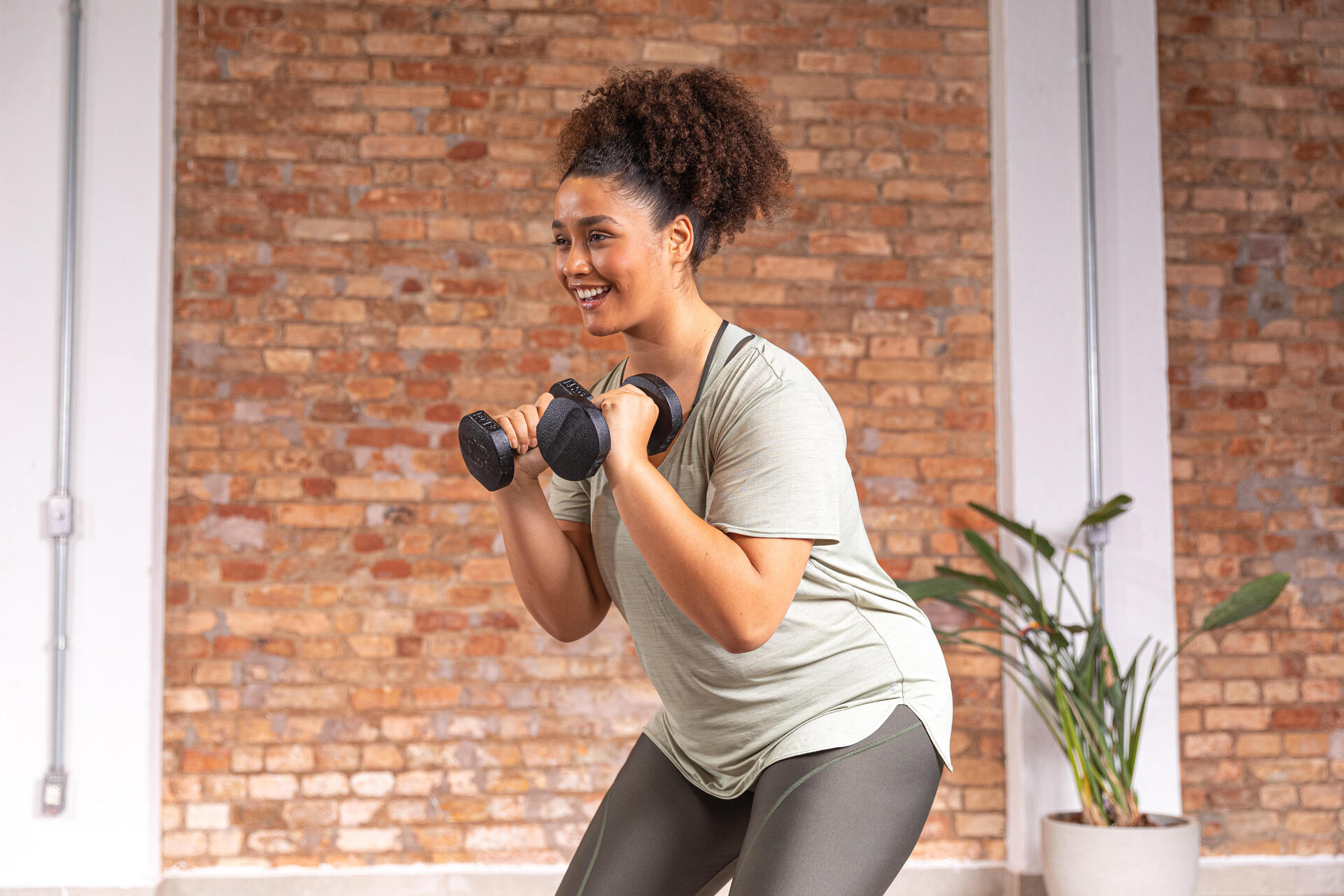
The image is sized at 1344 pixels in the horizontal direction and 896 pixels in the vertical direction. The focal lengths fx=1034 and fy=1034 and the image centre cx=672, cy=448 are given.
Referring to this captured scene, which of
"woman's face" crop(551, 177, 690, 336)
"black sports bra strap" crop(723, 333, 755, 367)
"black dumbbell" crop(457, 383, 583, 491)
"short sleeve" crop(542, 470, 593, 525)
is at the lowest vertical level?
"short sleeve" crop(542, 470, 593, 525)

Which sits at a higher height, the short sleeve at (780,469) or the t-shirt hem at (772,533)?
the short sleeve at (780,469)

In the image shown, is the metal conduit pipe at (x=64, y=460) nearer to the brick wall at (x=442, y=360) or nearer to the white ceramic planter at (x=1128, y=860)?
the brick wall at (x=442, y=360)

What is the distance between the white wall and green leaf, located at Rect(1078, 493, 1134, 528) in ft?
8.60

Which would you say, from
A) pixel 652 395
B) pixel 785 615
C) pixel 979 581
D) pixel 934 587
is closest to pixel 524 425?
pixel 652 395

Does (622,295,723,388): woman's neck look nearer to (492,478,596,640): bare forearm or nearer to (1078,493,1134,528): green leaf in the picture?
(492,478,596,640): bare forearm

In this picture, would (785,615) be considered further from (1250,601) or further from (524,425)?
(1250,601)

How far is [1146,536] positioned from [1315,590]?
597mm

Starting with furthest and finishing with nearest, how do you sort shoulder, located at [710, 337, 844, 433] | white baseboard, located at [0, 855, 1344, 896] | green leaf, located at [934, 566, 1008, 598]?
white baseboard, located at [0, 855, 1344, 896] < green leaf, located at [934, 566, 1008, 598] < shoulder, located at [710, 337, 844, 433]

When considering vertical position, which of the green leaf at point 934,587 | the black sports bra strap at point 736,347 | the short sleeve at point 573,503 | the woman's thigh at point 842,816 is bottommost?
the woman's thigh at point 842,816

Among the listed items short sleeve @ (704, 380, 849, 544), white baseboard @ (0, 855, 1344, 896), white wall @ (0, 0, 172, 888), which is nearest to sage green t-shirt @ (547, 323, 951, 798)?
short sleeve @ (704, 380, 849, 544)

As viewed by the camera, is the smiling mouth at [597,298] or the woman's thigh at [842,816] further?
the smiling mouth at [597,298]

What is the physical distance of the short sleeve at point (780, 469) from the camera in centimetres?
110

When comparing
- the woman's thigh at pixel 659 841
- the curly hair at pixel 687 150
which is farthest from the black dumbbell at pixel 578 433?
the woman's thigh at pixel 659 841

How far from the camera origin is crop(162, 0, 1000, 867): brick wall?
2977mm
